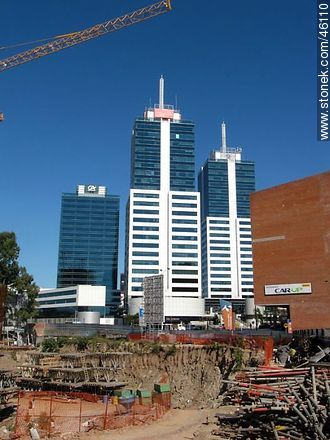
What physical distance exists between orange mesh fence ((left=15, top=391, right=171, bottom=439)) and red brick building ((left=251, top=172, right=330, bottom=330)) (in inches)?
1119

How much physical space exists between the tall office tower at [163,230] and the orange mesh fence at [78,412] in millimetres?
84528

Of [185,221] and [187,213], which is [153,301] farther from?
[187,213]

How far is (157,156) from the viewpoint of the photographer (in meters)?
167

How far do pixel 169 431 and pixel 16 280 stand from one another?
47.2m

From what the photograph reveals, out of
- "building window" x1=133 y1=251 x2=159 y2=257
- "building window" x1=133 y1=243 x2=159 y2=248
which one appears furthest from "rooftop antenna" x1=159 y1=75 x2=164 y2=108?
"building window" x1=133 y1=251 x2=159 y2=257

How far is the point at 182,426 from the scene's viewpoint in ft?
90.5

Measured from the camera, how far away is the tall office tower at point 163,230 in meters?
133

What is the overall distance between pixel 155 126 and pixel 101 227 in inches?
1776

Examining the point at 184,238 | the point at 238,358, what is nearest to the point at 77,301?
the point at 184,238

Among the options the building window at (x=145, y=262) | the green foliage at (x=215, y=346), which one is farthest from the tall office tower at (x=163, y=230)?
the green foliage at (x=215, y=346)

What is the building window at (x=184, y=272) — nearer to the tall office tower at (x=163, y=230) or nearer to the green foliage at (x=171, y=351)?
the tall office tower at (x=163, y=230)

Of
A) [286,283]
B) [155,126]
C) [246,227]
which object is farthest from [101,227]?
[286,283]

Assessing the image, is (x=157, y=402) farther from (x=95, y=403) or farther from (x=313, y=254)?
(x=313, y=254)

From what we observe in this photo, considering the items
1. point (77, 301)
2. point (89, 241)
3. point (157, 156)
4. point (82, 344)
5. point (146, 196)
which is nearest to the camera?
point (82, 344)
